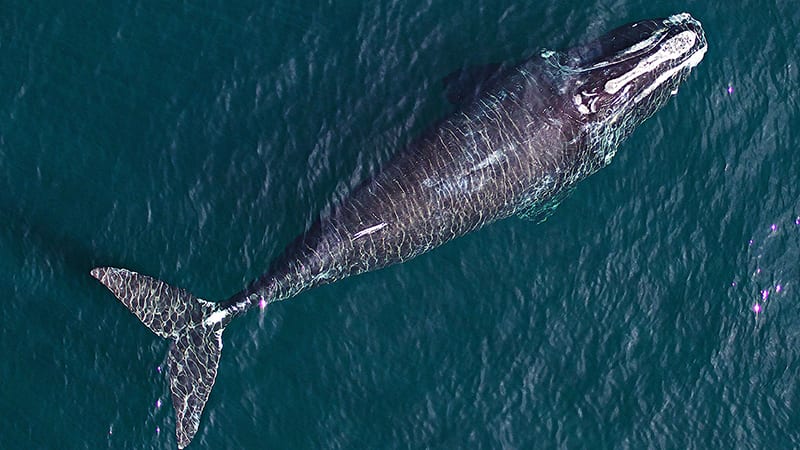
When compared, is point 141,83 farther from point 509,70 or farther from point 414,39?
point 509,70

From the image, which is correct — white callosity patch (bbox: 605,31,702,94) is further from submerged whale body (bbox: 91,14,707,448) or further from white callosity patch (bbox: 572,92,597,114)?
white callosity patch (bbox: 572,92,597,114)

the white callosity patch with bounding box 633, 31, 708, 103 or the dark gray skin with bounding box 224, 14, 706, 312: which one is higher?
the dark gray skin with bounding box 224, 14, 706, 312

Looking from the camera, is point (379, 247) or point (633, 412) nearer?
point (379, 247)

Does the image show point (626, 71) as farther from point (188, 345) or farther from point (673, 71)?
point (188, 345)

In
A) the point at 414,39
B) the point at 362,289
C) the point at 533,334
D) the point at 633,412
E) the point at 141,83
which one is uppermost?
the point at 141,83

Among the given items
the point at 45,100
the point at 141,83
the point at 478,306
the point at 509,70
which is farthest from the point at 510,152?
the point at 45,100

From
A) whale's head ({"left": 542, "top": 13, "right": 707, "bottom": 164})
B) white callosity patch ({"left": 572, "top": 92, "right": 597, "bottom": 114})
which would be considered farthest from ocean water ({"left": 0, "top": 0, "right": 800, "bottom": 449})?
white callosity patch ({"left": 572, "top": 92, "right": 597, "bottom": 114})
